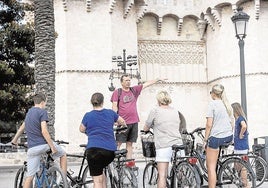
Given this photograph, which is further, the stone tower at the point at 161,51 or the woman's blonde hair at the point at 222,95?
the stone tower at the point at 161,51

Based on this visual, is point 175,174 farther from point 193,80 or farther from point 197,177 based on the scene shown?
point 193,80

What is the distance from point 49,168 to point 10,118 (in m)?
10.1

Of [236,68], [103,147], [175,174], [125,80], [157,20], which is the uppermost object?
[157,20]

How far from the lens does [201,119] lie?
86.9ft

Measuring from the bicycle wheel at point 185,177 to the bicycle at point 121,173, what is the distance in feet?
2.29

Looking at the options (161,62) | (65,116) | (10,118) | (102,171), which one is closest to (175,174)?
(102,171)

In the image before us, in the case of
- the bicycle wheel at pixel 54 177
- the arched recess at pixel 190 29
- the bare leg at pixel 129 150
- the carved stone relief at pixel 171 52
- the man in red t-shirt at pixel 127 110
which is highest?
the arched recess at pixel 190 29

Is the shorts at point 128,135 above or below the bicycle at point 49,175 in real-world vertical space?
above

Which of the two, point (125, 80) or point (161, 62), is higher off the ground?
point (161, 62)

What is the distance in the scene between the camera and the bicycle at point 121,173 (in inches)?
256

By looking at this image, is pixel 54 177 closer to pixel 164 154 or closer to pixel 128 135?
pixel 164 154

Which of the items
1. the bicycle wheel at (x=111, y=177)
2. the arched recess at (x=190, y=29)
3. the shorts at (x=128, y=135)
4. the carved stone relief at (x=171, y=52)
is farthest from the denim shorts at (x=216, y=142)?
the arched recess at (x=190, y=29)

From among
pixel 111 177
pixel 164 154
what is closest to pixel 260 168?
pixel 164 154

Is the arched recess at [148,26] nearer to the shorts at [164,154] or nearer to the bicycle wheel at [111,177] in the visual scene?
the shorts at [164,154]
